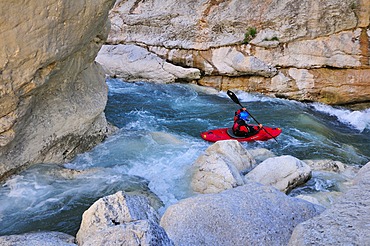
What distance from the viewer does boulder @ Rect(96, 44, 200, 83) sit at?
45.3 ft

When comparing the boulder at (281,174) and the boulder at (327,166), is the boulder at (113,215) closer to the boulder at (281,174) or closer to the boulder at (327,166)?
the boulder at (281,174)

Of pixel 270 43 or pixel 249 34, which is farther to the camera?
pixel 249 34

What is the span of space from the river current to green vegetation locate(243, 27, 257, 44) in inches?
78.7

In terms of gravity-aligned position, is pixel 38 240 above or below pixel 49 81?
below

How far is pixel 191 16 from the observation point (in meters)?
13.9

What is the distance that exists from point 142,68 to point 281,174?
28.7 feet

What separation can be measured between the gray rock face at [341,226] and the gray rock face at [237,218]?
43.6 inches

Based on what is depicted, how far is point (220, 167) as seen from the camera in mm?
6066

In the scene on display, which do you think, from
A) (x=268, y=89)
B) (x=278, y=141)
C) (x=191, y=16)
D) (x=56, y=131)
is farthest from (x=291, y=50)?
(x=56, y=131)

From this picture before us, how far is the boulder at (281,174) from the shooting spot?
6.24m

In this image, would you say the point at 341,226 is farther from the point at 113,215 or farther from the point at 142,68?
the point at 142,68

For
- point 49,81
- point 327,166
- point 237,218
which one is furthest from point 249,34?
point 237,218

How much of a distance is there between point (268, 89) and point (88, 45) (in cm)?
788

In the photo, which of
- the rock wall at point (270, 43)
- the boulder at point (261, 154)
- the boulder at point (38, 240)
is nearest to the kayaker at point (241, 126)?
the boulder at point (261, 154)
